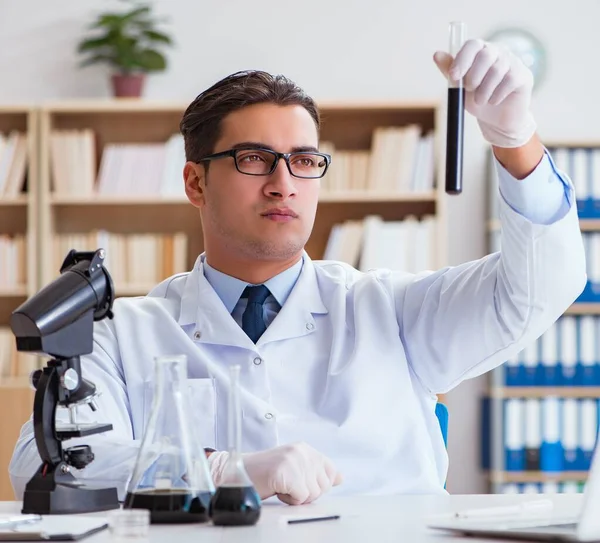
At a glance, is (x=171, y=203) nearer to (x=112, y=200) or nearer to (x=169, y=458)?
(x=112, y=200)

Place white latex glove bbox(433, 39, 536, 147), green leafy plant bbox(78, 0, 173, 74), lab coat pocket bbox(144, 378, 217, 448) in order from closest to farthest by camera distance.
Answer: white latex glove bbox(433, 39, 536, 147), lab coat pocket bbox(144, 378, 217, 448), green leafy plant bbox(78, 0, 173, 74)

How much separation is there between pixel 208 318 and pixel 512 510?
2.47 feet

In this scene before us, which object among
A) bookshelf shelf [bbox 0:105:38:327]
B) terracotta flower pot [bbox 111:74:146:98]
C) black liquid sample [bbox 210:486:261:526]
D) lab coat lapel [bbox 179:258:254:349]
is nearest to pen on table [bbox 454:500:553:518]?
black liquid sample [bbox 210:486:261:526]

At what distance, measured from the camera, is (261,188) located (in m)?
1.76

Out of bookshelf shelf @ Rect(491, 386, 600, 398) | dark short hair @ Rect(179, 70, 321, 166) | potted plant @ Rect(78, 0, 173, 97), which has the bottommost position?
bookshelf shelf @ Rect(491, 386, 600, 398)

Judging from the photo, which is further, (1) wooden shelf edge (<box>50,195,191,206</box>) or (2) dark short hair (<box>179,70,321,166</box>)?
(1) wooden shelf edge (<box>50,195,191,206</box>)

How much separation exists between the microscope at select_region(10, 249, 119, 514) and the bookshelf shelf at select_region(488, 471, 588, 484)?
10.2ft

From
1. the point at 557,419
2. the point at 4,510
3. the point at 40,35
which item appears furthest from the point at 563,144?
the point at 4,510

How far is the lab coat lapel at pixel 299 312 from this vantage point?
175 cm

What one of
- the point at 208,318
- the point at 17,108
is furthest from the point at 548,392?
the point at 208,318

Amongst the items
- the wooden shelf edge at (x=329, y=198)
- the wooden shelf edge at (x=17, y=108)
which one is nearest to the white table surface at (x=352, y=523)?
the wooden shelf edge at (x=329, y=198)

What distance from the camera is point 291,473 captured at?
1.23 meters

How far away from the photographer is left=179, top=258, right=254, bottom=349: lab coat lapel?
1.73m

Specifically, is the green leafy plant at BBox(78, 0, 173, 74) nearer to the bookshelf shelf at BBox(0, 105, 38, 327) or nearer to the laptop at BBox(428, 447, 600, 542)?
the bookshelf shelf at BBox(0, 105, 38, 327)
